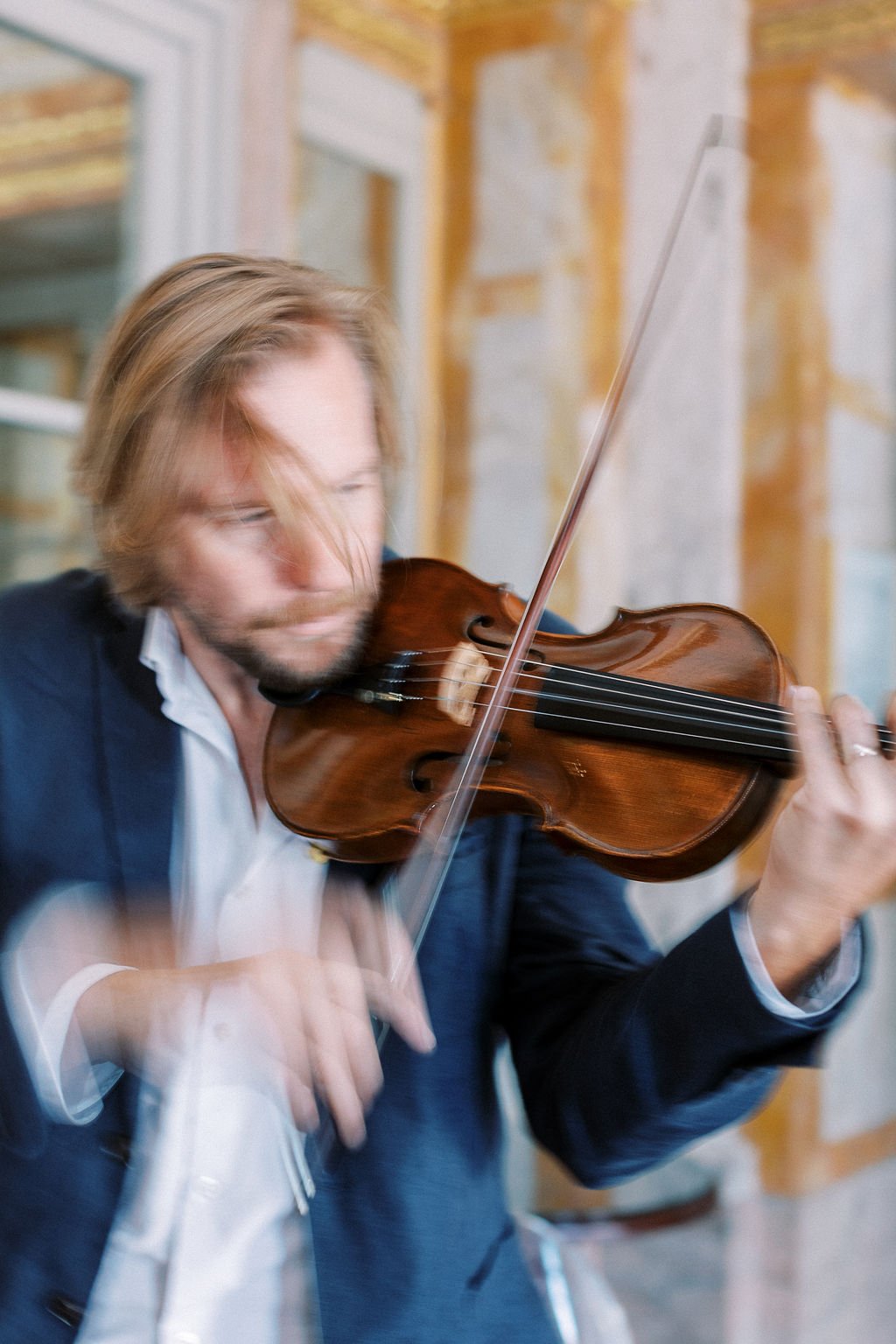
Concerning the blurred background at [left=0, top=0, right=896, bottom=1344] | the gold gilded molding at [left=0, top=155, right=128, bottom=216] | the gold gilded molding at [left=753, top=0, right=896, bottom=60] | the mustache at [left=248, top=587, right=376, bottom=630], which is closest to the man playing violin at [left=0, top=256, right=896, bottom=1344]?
the mustache at [left=248, top=587, right=376, bottom=630]

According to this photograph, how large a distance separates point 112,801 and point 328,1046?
0.33 metres

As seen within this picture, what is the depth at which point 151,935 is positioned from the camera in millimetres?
936

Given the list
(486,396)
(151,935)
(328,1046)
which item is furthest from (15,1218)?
(486,396)

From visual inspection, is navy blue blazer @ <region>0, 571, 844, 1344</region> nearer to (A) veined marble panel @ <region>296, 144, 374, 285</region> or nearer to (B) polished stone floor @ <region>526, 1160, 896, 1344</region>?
(B) polished stone floor @ <region>526, 1160, 896, 1344</region>

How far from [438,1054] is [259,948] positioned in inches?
5.6

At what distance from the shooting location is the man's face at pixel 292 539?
95 centimetres

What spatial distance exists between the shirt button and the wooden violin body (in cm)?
22

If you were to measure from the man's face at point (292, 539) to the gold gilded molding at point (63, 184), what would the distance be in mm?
997

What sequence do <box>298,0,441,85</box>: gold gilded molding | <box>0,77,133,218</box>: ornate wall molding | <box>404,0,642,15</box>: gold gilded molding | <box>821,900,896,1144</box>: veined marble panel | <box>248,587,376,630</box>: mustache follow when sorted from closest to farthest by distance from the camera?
<box>248,587,376,630</box>: mustache < <box>0,77,133,218</box>: ornate wall molding < <box>298,0,441,85</box>: gold gilded molding < <box>404,0,642,15</box>: gold gilded molding < <box>821,900,896,1144</box>: veined marble panel

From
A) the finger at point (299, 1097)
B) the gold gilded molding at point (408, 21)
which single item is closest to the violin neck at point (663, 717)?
the finger at point (299, 1097)

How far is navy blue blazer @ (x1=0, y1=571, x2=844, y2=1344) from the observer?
853 millimetres

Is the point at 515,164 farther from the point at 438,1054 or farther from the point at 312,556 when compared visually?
the point at 438,1054

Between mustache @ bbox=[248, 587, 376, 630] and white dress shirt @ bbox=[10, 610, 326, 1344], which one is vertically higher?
mustache @ bbox=[248, 587, 376, 630]

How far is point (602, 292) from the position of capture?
7.42 ft
